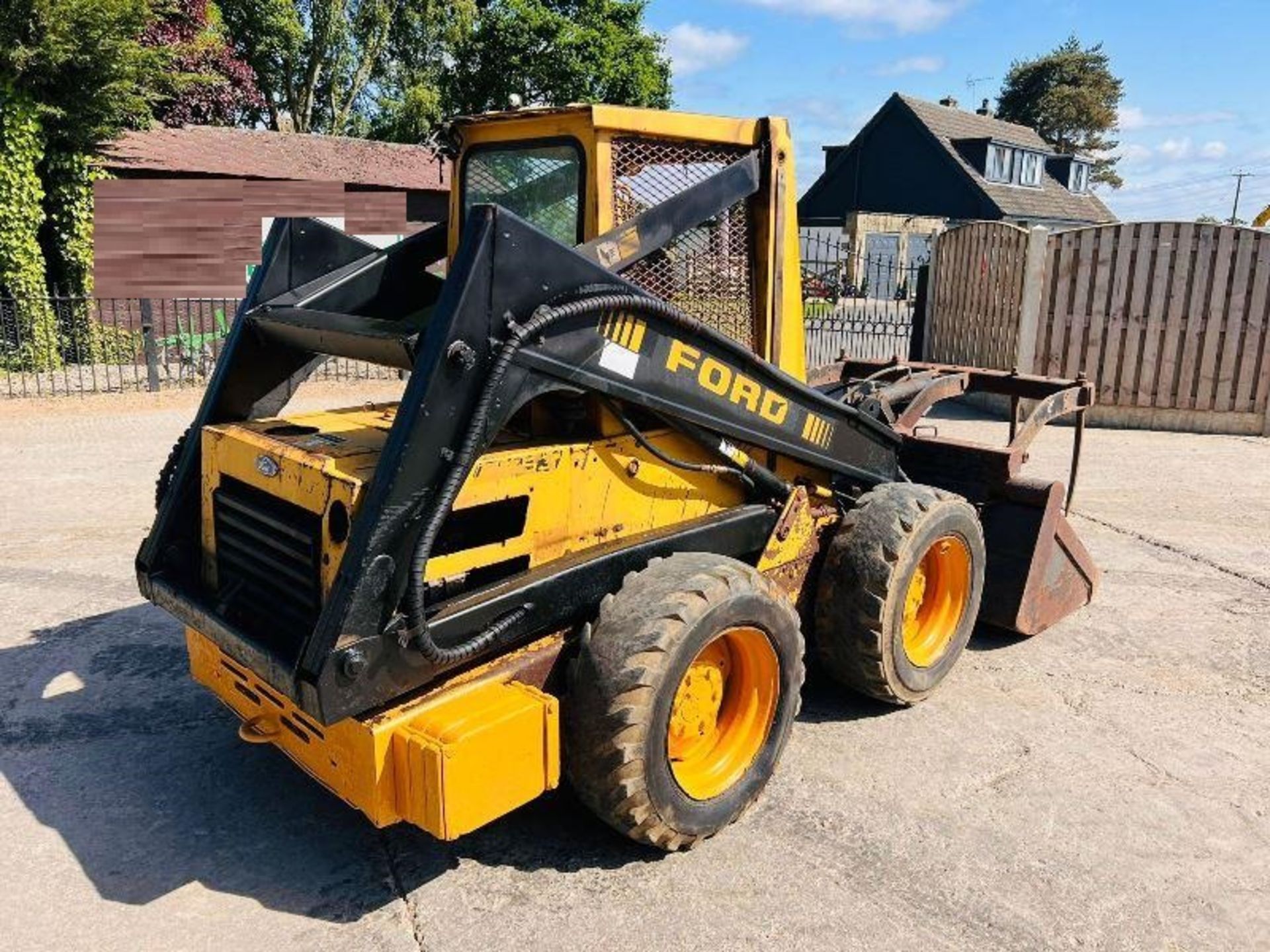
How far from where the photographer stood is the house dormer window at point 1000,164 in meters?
37.5

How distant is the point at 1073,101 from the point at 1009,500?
202 feet

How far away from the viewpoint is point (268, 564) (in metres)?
3.31

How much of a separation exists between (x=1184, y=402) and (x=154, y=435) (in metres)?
11.2

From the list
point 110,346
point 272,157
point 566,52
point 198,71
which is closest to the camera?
point 110,346

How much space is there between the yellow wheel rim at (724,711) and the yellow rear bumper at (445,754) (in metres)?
0.54

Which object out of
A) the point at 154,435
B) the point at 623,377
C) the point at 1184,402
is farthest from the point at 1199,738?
the point at 154,435

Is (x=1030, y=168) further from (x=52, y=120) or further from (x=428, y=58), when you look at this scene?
(x=52, y=120)

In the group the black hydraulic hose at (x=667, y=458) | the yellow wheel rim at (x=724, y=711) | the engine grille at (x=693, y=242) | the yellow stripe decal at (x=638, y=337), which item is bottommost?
the yellow wheel rim at (x=724, y=711)

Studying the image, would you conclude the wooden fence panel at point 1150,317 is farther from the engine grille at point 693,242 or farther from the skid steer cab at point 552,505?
the engine grille at point 693,242

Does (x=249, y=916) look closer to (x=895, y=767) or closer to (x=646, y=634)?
(x=646, y=634)

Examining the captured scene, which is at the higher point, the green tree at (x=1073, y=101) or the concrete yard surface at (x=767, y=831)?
the green tree at (x=1073, y=101)

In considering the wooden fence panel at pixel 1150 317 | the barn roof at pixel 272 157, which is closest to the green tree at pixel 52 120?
the barn roof at pixel 272 157

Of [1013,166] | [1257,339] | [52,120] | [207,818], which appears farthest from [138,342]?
[1013,166]

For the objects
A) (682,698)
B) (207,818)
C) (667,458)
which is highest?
(667,458)
